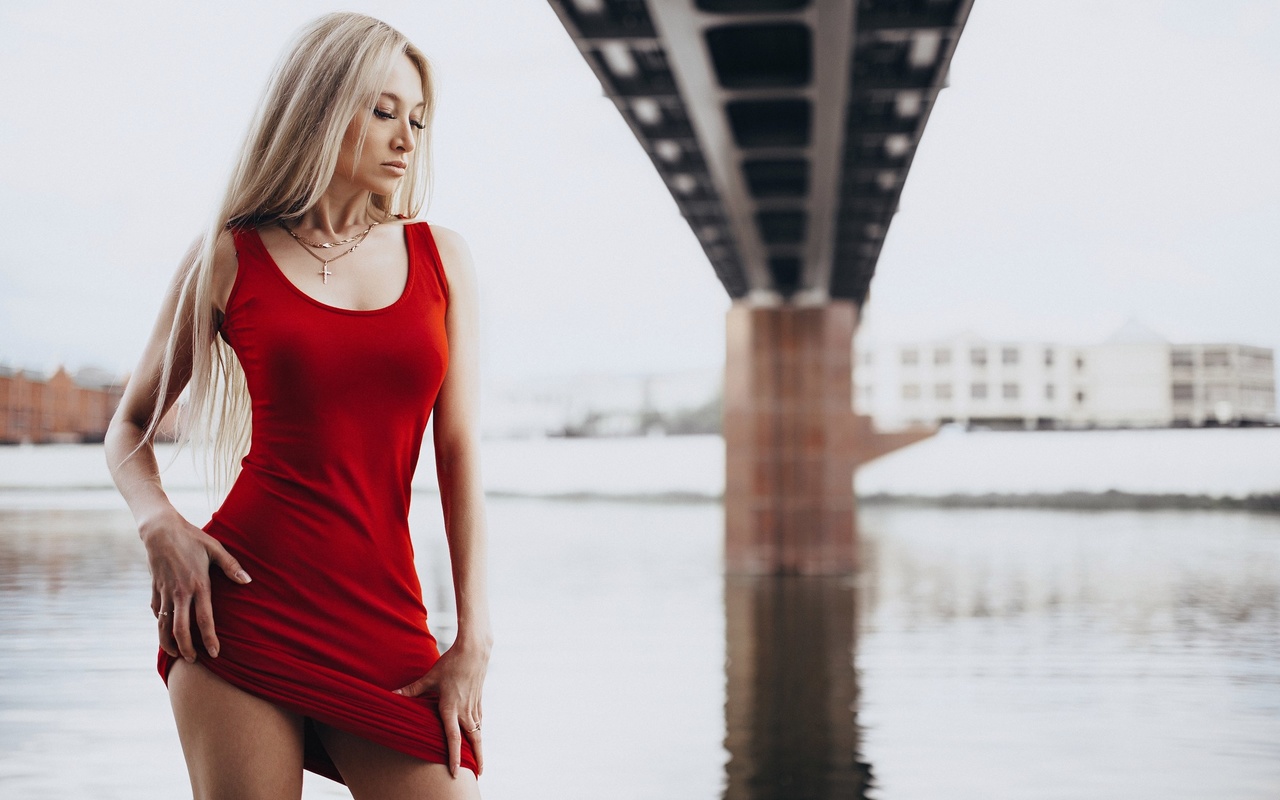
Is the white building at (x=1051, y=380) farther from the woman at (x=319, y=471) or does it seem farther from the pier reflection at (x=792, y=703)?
the woman at (x=319, y=471)

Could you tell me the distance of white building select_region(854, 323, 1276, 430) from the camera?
102250 mm

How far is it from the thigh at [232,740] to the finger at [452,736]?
20 centimetres

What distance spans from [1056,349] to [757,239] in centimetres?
9036

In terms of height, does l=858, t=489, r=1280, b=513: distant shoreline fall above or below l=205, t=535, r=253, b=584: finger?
below

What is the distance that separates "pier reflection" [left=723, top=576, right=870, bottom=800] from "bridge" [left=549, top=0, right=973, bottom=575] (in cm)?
535

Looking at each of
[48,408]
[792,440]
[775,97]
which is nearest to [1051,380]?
[48,408]

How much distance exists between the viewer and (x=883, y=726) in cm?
859

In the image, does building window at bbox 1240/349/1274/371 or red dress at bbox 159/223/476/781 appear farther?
building window at bbox 1240/349/1274/371

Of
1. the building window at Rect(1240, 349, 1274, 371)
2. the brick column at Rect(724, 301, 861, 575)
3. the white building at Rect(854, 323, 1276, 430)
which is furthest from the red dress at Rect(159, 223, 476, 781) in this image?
the building window at Rect(1240, 349, 1274, 371)

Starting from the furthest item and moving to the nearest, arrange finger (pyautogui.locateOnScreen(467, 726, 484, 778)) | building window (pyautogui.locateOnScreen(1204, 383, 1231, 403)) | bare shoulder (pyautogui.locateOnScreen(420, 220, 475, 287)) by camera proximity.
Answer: building window (pyautogui.locateOnScreen(1204, 383, 1231, 403))
bare shoulder (pyautogui.locateOnScreen(420, 220, 475, 287))
finger (pyautogui.locateOnScreen(467, 726, 484, 778))

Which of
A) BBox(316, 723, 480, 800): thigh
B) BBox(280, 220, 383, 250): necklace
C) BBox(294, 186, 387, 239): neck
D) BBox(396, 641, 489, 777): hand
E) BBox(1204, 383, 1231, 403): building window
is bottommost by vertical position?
BBox(316, 723, 480, 800): thigh

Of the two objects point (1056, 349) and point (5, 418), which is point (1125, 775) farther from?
point (1056, 349)

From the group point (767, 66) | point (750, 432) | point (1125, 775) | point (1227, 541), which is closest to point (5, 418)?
point (750, 432)

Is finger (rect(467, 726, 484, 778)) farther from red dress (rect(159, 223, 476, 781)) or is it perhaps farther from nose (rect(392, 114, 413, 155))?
nose (rect(392, 114, 413, 155))
